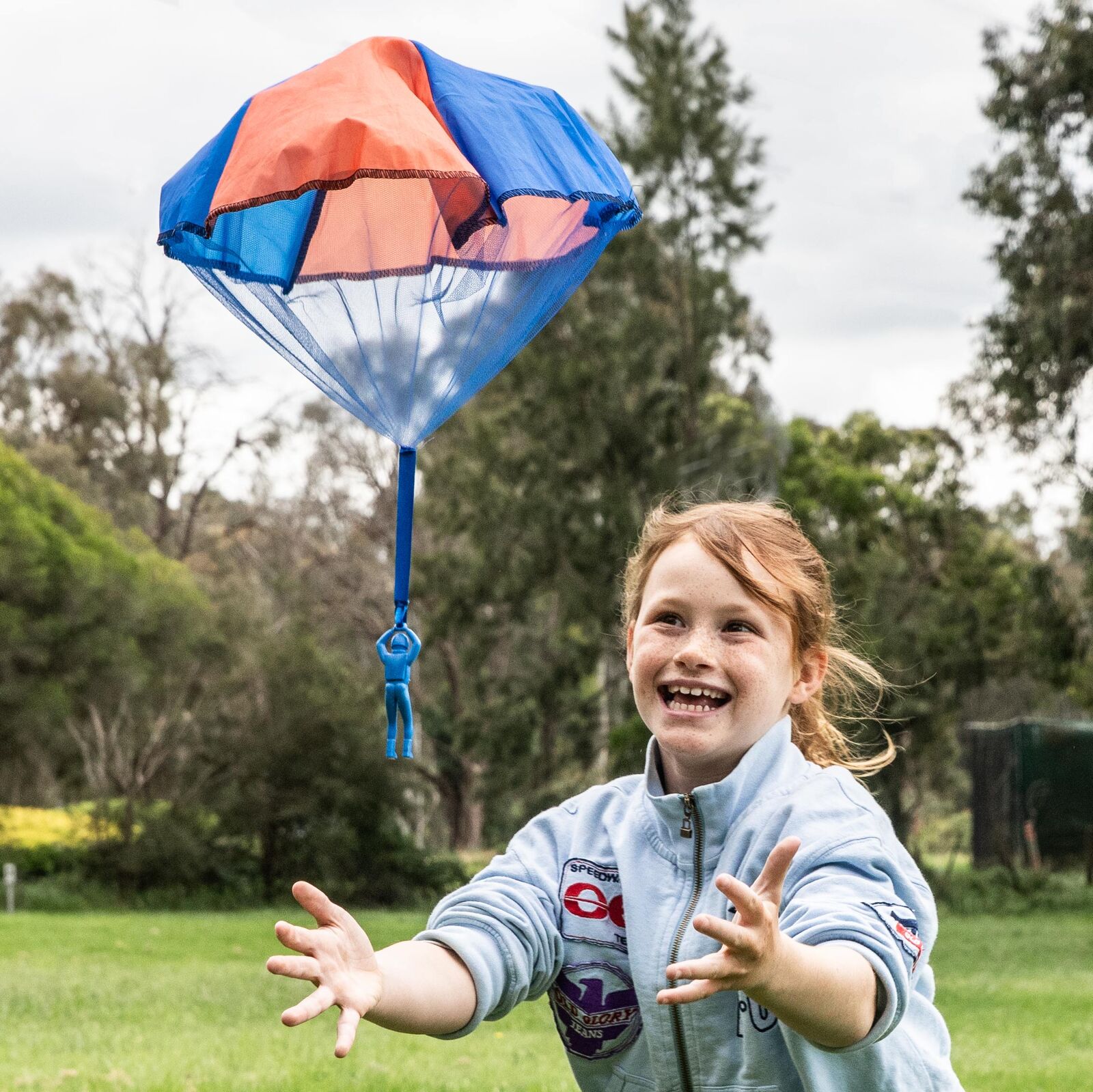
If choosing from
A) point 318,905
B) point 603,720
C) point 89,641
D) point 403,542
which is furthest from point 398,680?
point 603,720

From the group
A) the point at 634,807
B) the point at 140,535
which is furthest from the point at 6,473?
the point at 634,807

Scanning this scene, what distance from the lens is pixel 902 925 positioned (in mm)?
1981

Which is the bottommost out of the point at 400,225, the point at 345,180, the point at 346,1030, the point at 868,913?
the point at 346,1030

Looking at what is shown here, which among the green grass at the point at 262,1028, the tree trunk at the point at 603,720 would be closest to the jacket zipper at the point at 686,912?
the green grass at the point at 262,1028

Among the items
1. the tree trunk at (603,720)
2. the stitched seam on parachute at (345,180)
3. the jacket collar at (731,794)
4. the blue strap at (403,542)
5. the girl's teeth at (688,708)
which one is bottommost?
the tree trunk at (603,720)

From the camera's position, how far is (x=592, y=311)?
20.6m

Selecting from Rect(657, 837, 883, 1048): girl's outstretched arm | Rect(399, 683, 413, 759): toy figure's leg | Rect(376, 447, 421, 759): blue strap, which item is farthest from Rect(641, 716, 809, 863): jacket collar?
Rect(376, 447, 421, 759): blue strap

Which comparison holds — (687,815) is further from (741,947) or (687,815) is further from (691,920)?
(741,947)

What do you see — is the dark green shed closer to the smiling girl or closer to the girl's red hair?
the girl's red hair

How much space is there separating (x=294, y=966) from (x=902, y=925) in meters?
0.80

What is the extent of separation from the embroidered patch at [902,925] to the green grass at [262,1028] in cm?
435

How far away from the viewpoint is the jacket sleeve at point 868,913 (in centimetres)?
188

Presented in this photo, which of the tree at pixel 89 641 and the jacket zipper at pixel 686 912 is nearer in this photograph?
the jacket zipper at pixel 686 912

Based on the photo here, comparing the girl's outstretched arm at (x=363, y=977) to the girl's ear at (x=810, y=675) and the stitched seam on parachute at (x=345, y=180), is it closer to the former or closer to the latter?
the girl's ear at (x=810, y=675)
